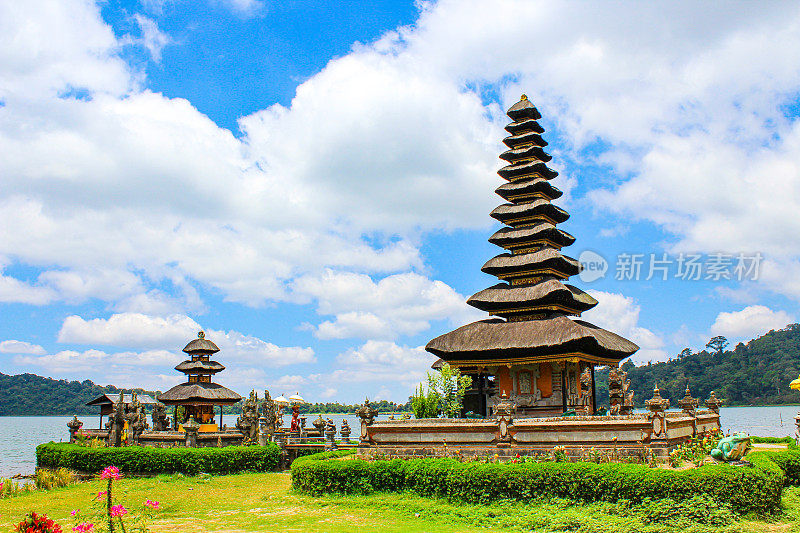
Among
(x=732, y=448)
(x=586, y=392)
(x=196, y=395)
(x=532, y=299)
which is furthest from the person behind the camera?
(x=196, y=395)

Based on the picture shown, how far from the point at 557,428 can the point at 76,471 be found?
2384 cm

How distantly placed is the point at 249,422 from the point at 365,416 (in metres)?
12.3

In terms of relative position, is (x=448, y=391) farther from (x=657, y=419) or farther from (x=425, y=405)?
(x=657, y=419)

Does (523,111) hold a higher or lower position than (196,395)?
higher

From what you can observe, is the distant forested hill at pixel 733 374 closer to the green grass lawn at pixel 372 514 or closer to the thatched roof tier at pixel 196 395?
the thatched roof tier at pixel 196 395

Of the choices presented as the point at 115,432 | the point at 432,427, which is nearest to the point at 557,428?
the point at 432,427

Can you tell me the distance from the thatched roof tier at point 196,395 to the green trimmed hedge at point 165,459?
324 inches

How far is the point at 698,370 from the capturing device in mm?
125625

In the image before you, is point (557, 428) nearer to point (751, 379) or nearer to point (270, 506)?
point (270, 506)

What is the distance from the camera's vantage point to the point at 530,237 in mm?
32844

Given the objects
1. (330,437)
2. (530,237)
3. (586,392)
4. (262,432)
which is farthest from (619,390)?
(262,432)

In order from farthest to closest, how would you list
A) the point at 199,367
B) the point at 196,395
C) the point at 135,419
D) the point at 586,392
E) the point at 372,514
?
the point at 199,367 < the point at 196,395 < the point at 135,419 < the point at 586,392 < the point at 372,514

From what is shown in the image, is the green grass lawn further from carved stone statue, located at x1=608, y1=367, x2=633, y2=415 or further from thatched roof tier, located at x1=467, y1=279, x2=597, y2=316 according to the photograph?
thatched roof tier, located at x1=467, y1=279, x2=597, y2=316

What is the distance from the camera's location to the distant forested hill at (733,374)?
367 ft
